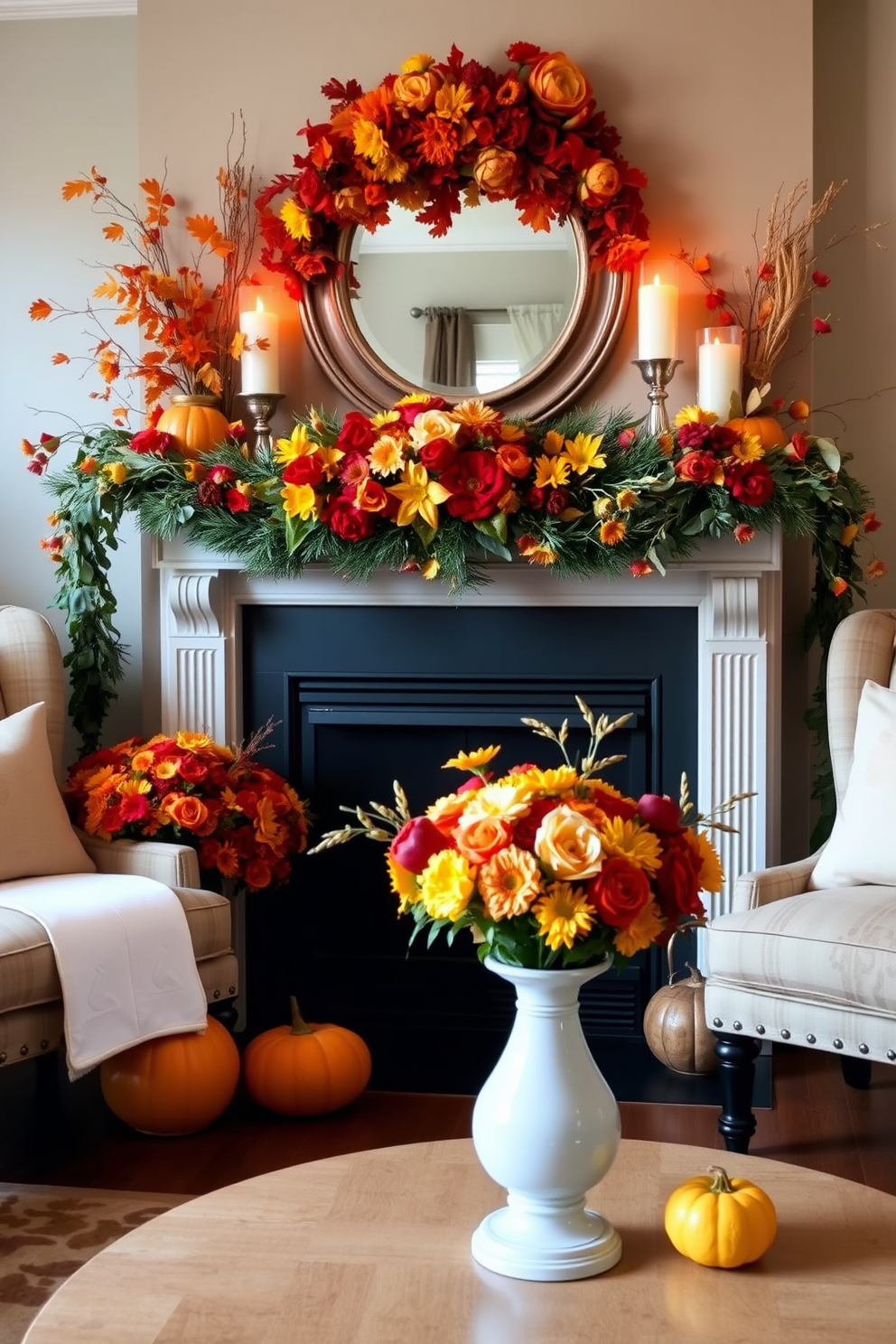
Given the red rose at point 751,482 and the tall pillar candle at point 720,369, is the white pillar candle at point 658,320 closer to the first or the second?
the tall pillar candle at point 720,369

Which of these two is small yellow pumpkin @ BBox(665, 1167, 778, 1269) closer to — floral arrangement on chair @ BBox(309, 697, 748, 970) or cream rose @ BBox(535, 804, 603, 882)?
floral arrangement on chair @ BBox(309, 697, 748, 970)

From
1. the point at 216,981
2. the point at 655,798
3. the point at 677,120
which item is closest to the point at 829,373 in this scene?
the point at 677,120

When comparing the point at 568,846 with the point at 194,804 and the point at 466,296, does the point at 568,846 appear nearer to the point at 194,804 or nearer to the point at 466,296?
the point at 194,804

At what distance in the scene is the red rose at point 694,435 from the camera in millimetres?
2762

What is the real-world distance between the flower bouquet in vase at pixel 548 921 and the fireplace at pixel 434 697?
160 cm

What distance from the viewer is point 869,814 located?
2.52 metres

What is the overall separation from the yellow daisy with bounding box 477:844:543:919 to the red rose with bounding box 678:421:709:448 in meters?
1.69

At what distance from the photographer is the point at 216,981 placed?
272cm

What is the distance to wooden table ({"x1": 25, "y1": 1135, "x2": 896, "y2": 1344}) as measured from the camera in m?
1.20

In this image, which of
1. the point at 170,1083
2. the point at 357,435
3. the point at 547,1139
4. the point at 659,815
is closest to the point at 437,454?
the point at 357,435

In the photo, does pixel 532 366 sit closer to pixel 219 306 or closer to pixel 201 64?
pixel 219 306

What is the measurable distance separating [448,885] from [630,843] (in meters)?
0.18

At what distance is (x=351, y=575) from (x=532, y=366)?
64 centimetres

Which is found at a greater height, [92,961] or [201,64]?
[201,64]
